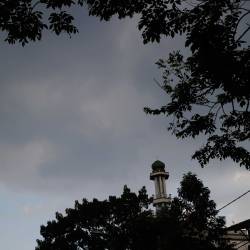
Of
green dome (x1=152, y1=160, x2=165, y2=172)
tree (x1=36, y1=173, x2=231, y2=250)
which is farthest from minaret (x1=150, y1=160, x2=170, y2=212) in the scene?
tree (x1=36, y1=173, x2=231, y2=250)

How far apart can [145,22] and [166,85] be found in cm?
576

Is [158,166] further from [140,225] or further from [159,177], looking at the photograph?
[140,225]

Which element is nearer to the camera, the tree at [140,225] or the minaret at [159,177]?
the tree at [140,225]

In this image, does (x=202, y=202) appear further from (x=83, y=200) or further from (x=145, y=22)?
(x=83, y=200)

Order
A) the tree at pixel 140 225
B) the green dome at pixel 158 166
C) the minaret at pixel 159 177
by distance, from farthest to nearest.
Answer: the green dome at pixel 158 166 < the minaret at pixel 159 177 < the tree at pixel 140 225

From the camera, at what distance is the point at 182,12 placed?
11.3 meters

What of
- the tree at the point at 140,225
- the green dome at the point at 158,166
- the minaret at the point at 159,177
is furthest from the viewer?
the green dome at the point at 158,166

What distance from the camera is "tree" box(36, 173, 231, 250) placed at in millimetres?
33781

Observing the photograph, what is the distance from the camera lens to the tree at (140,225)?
33781mm

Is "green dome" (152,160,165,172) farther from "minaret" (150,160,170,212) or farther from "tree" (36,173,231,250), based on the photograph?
"tree" (36,173,231,250)

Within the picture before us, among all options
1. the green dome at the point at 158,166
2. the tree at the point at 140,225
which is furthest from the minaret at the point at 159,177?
the tree at the point at 140,225

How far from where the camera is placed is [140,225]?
4553 cm

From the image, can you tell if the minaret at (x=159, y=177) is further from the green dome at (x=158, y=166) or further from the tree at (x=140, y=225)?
the tree at (x=140, y=225)

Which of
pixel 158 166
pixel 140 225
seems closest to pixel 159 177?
pixel 158 166
